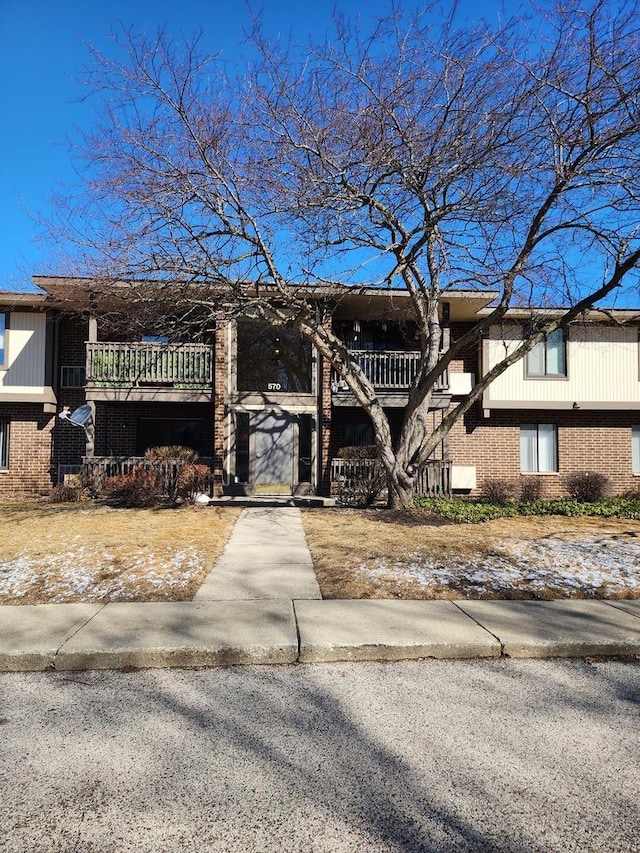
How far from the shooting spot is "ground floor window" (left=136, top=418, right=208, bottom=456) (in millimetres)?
15812

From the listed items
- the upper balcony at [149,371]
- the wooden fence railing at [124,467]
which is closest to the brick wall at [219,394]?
the upper balcony at [149,371]

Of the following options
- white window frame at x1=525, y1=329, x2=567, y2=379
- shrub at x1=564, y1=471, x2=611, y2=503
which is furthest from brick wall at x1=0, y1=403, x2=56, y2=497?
shrub at x1=564, y1=471, x2=611, y2=503

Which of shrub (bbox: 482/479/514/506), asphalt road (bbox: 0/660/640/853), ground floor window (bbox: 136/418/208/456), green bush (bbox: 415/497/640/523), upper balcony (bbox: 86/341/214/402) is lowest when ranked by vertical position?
asphalt road (bbox: 0/660/640/853)

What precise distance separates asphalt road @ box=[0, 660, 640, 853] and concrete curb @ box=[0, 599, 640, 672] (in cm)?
14

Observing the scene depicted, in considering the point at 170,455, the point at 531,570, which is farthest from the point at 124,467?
the point at 531,570

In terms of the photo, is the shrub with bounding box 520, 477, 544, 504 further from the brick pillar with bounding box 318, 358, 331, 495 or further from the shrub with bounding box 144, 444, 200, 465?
the shrub with bounding box 144, 444, 200, 465

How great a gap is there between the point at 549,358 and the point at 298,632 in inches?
556

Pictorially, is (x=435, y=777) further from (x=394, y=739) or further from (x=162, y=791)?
(x=162, y=791)

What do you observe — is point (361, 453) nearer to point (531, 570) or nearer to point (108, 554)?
point (531, 570)

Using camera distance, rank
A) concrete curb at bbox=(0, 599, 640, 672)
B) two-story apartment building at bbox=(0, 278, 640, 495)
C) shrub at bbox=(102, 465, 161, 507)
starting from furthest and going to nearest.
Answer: two-story apartment building at bbox=(0, 278, 640, 495) < shrub at bbox=(102, 465, 161, 507) < concrete curb at bbox=(0, 599, 640, 672)

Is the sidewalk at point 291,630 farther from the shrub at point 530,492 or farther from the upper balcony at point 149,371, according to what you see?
the upper balcony at point 149,371

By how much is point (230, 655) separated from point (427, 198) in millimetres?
7927

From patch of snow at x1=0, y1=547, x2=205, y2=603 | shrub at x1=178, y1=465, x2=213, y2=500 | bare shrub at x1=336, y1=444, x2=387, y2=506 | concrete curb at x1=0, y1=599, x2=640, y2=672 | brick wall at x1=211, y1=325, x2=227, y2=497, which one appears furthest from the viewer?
brick wall at x1=211, y1=325, x2=227, y2=497

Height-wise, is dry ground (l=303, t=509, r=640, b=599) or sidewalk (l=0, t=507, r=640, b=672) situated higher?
dry ground (l=303, t=509, r=640, b=599)
